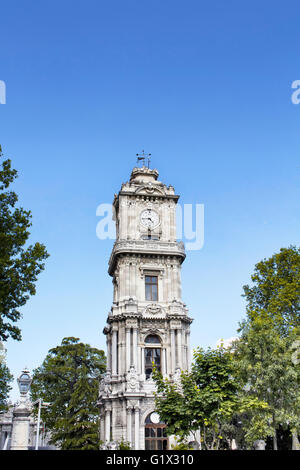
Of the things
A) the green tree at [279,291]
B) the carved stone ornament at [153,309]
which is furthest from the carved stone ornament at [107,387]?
the green tree at [279,291]

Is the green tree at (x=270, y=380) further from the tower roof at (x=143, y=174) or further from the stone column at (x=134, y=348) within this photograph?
the tower roof at (x=143, y=174)

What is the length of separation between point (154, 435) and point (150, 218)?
67.9 ft

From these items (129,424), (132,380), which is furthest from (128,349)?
(129,424)

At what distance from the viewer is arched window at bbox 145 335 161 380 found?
45678 millimetres

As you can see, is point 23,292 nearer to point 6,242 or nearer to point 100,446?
point 6,242

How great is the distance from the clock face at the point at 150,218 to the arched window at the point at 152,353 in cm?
1133

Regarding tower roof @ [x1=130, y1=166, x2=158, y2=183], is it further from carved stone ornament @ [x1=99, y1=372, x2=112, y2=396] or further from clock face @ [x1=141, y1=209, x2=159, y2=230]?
carved stone ornament @ [x1=99, y1=372, x2=112, y2=396]

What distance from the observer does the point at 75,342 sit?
6494 cm

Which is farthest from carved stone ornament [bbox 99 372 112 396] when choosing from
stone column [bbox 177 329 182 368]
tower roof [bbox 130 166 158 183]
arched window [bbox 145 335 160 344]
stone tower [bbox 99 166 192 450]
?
tower roof [bbox 130 166 158 183]

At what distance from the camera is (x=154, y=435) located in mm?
42406

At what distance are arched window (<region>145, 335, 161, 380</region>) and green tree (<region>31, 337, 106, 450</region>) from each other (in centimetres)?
774

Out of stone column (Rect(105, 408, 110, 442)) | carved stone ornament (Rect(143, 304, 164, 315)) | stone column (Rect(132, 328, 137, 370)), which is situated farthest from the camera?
carved stone ornament (Rect(143, 304, 164, 315))
